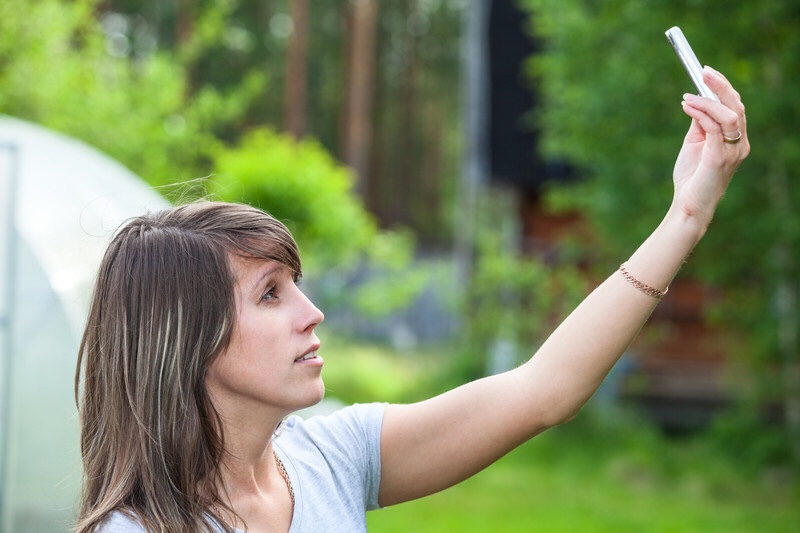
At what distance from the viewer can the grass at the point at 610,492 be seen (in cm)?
651

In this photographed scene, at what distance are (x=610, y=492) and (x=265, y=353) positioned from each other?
245 inches

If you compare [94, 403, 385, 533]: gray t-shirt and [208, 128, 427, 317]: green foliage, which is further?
[208, 128, 427, 317]: green foliage

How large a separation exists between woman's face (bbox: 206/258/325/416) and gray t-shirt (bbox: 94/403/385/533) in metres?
0.17

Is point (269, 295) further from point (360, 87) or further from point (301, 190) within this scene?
point (360, 87)

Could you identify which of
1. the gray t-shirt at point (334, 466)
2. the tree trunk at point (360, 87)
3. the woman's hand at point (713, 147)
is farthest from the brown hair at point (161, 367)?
the tree trunk at point (360, 87)

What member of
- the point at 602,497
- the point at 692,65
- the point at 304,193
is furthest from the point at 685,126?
the point at 692,65

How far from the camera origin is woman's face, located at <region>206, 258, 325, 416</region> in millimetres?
1527

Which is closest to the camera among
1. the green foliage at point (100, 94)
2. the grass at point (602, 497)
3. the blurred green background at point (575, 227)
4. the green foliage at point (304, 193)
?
the blurred green background at point (575, 227)

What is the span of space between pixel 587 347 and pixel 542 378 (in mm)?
88

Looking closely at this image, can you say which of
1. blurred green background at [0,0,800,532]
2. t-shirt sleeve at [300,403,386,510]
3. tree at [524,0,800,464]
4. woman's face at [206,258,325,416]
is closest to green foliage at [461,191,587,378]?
blurred green background at [0,0,800,532]

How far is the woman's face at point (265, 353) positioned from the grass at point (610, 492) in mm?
5062

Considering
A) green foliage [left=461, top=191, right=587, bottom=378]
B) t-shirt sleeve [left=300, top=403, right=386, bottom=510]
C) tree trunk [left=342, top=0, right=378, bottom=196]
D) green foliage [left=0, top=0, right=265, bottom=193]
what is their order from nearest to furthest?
t-shirt sleeve [left=300, top=403, right=386, bottom=510] → green foliage [left=0, top=0, right=265, bottom=193] → green foliage [left=461, top=191, right=587, bottom=378] → tree trunk [left=342, top=0, right=378, bottom=196]

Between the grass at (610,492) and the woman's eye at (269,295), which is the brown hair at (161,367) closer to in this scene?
the woman's eye at (269,295)

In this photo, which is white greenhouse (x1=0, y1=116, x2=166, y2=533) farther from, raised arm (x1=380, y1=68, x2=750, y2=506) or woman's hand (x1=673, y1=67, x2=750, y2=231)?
woman's hand (x1=673, y1=67, x2=750, y2=231)
